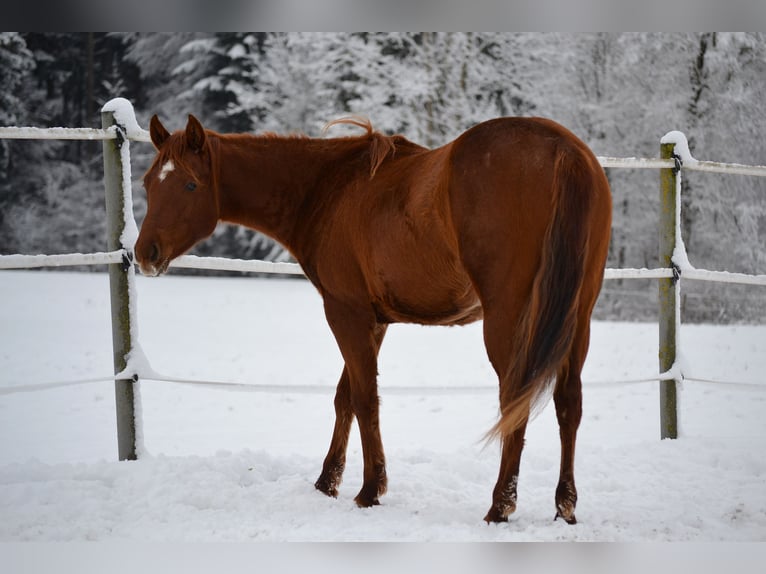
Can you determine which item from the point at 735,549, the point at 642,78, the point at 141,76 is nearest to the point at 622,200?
the point at 642,78

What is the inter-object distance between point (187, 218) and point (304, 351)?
14.8 ft

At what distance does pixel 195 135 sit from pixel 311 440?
7.44 feet

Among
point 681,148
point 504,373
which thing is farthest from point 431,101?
point 504,373

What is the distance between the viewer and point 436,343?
784cm

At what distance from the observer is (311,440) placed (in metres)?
4.31

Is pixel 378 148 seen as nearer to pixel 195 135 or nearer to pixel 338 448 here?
pixel 195 135

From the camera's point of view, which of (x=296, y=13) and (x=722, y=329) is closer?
(x=296, y=13)

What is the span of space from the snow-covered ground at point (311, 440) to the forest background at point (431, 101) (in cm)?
103

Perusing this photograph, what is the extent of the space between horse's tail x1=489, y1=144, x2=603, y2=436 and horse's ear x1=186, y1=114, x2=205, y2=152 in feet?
4.86

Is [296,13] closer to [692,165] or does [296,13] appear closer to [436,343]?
[692,165]

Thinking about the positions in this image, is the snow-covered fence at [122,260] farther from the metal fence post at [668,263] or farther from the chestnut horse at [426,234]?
the chestnut horse at [426,234]

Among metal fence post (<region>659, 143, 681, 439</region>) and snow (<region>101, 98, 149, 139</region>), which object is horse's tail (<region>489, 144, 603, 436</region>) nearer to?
metal fence post (<region>659, 143, 681, 439</region>)

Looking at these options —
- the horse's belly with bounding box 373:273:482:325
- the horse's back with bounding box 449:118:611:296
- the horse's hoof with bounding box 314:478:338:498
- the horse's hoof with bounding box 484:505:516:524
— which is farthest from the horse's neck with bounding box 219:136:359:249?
the horse's hoof with bounding box 484:505:516:524

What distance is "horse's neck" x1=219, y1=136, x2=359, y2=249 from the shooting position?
2984 mm
